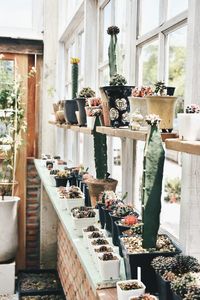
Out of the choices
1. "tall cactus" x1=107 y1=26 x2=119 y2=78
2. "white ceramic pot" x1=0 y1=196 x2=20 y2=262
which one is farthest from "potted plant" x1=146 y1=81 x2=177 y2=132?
"white ceramic pot" x1=0 y1=196 x2=20 y2=262

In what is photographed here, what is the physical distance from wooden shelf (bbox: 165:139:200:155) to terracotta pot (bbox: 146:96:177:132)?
17 centimetres

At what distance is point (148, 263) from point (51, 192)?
1851mm

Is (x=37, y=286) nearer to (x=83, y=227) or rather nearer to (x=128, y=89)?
(x=83, y=227)

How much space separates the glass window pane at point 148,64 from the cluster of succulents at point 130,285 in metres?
1.13

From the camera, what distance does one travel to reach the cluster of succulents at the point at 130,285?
1422 mm

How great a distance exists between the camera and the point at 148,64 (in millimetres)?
2383

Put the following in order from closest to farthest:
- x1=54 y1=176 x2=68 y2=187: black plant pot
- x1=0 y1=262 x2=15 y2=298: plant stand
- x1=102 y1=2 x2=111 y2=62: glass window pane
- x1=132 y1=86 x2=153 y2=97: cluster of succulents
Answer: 1. x1=132 y1=86 x2=153 y2=97: cluster of succulents
2. x1=102 y1=2 x2=111 y2=62: glass window pane
3. x1=54 y1=176 x2=68 y2=187: black plant pot
4. x1=0 y1=262 x2=15 y2=298: plant stand

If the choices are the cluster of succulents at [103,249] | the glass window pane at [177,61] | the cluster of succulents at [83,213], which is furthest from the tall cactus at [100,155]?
the cluster of succulents at [103,249]

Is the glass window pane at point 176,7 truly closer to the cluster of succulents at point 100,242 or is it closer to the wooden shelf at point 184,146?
the wooden shelf at point 184,146

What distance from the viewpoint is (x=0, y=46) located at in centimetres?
507

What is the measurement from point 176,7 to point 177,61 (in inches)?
8.8

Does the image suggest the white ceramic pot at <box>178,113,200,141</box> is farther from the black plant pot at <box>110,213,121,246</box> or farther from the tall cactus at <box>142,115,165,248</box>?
the black plant pot at <box>110,213,121,246</box>

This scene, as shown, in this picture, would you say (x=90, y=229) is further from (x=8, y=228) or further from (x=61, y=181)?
(x=8, y=228)

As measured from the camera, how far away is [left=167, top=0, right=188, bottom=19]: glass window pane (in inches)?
71.2
